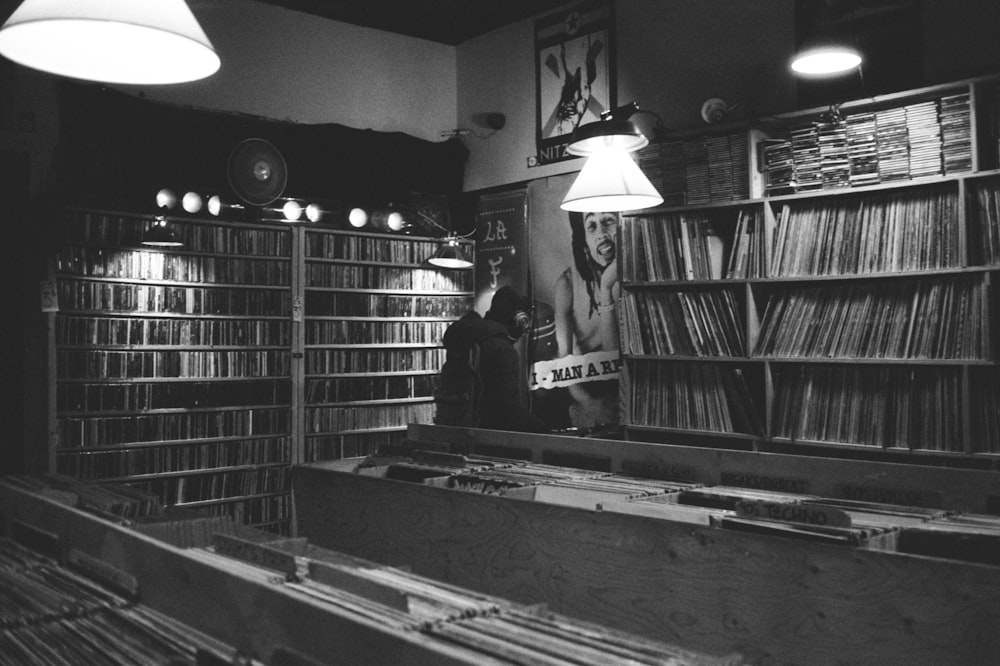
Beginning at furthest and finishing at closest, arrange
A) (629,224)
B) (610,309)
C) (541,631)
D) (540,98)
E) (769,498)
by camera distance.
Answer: (540,98), (610,309), (629,224), (769,498), (541,631)

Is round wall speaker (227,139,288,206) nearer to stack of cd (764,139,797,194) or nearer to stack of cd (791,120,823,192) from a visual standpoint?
stack of cd (764,139,797,194)

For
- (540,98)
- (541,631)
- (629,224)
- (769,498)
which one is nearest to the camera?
(541,631)

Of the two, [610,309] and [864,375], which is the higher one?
[610,309]

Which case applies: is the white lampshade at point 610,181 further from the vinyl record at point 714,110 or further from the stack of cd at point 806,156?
the vinyl record at point 714,110

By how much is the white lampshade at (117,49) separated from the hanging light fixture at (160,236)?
3493mm

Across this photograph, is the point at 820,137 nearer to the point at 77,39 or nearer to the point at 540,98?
the point at 540,98

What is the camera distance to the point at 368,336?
648 cm

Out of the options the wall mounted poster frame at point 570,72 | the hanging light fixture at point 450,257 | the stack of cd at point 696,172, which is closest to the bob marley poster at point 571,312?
the wall mounted poster frame at point 570,72

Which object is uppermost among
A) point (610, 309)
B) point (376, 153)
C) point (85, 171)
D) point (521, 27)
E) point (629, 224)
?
point (521, 27)

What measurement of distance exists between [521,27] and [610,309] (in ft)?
7.73

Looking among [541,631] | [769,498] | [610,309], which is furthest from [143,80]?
[610,309]

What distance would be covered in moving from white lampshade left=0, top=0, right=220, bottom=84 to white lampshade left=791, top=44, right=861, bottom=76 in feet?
8.41

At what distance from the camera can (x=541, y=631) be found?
4.64ft

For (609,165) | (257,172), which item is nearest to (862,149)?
(609,165)
